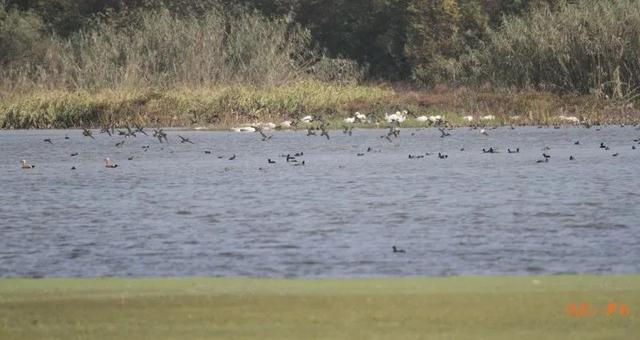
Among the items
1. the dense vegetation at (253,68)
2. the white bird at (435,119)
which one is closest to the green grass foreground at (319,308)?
the white bird at (435,119)

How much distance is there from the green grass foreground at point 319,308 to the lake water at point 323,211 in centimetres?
92

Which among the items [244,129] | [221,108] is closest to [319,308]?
[244,129]

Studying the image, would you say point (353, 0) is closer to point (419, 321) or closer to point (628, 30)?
point (628, 30)

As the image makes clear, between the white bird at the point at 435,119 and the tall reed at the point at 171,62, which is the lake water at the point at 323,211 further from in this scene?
the tall reed at the point at 171,62

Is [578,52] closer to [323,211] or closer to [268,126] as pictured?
[268,126]

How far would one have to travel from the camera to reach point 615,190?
20.0 m

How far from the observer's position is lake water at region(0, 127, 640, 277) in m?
12.8

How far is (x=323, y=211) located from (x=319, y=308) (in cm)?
795

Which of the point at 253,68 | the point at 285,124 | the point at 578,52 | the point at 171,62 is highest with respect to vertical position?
the point at 578,52

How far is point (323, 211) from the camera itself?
17797 millimetres

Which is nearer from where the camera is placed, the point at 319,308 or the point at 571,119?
the point at 319,308

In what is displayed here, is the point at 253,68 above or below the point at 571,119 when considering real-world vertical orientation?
above

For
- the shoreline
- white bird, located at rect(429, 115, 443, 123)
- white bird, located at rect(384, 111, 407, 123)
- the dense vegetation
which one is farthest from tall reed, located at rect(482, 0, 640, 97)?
white bird, located at rect(384, 111, 407, 123)

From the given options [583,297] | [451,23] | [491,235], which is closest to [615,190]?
[491,235]
